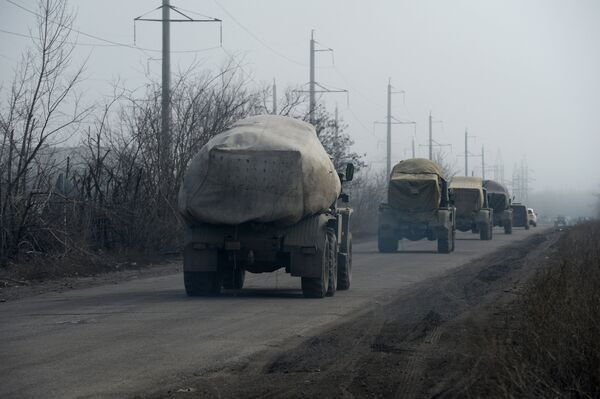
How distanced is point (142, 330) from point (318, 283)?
4734 millimetres

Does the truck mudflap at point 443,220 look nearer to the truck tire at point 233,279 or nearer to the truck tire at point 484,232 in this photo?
the truck tire at point 484,232

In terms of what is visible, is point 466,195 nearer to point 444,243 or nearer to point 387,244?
point 387,244

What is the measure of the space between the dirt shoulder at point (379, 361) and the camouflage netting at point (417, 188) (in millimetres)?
17031

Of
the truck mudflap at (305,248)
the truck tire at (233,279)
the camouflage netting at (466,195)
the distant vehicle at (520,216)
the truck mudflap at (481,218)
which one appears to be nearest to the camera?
the truck mudflap at (305,248)

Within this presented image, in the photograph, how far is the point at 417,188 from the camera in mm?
→ 31297

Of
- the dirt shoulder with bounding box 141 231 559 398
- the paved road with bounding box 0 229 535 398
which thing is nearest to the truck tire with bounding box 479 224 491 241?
the paved road with bounding box 0 229 535 398

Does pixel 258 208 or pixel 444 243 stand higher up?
pixel 258 208

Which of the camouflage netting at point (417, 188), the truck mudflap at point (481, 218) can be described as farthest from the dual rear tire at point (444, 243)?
the truck mudflap at point (481, 218)

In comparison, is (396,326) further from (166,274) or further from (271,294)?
(166,274)

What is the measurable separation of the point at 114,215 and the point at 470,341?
17495mm

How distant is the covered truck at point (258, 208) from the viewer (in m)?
15.0

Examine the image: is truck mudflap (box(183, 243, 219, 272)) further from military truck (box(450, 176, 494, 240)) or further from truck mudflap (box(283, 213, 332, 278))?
military truck (box(450, 176, 494, 240))

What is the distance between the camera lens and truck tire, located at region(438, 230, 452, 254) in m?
31.1

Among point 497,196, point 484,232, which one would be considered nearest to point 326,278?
point 484,232
